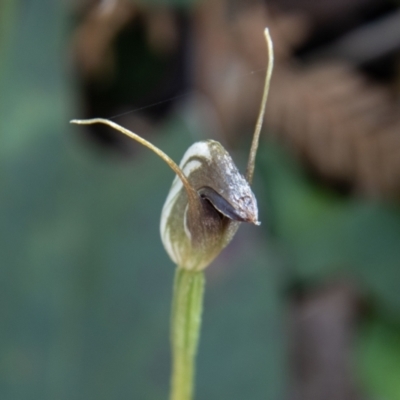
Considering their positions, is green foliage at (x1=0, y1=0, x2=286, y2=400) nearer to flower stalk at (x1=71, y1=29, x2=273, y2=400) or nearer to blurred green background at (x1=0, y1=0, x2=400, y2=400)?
blurred green background at (x1=0, y1=0, x2=400, y2=400)

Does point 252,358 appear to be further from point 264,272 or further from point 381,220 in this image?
point 381,220

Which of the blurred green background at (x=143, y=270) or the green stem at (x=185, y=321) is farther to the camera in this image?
the blurred green background at (x=143, y=270)

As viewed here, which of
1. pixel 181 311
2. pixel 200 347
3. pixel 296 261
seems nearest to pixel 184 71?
pixel 296 261

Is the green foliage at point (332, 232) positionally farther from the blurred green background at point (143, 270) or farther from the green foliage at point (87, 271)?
the green foliage at point (87, 271)

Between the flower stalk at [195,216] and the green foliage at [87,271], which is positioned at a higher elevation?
the green foliage at [87,271]

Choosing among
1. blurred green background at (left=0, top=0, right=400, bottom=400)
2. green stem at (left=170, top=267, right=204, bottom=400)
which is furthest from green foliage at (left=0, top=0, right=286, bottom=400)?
green stem at (left=170, top=267, right=204, bottom=400)

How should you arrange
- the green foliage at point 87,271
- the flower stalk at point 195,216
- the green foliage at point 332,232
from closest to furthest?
the flower stalk at point 195,216 → the green foliage at point 87,271 → the green foliage at point 332,232

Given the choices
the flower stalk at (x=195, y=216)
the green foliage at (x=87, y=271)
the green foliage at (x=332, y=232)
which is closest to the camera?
the flower stalk at (x=195, y=216)

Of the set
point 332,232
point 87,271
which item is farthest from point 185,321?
point 332,232

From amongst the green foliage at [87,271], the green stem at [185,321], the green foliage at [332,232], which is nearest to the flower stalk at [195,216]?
the green stem at [185,321]
